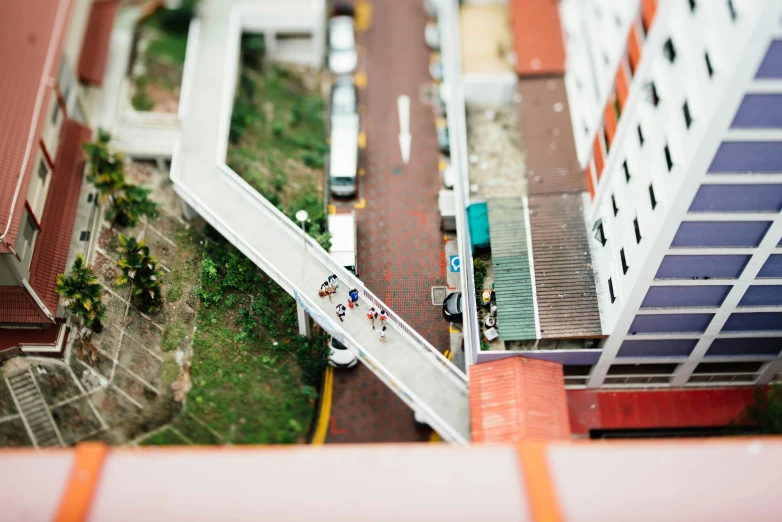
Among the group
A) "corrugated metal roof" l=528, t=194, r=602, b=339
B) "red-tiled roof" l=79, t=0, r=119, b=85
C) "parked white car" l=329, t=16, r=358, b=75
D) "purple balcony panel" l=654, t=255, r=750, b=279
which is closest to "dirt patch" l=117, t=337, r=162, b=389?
"red-tiled roof" l=79, t=0, r=119, b=85

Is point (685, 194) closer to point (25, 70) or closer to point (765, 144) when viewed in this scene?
point (765, 144)

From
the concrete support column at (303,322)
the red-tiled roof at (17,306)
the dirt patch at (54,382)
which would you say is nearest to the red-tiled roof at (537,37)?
the concrete support column at (303,322)

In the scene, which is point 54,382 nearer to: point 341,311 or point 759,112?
point 341,311

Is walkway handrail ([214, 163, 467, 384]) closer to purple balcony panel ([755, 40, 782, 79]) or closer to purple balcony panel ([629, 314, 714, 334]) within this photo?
purple balcony panel ([629, 314, 714, 334])

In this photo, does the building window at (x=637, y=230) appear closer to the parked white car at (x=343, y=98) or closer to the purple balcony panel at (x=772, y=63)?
the purple balcony panel at (x=772, y=63)

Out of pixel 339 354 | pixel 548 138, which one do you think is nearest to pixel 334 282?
pixel 339 354

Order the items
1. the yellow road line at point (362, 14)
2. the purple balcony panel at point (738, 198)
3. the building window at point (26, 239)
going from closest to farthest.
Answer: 1. the purple balcony panel at point (738, 198)
2. the building window at point (26, 239)
3. the yellow road line at point (362, 14)
